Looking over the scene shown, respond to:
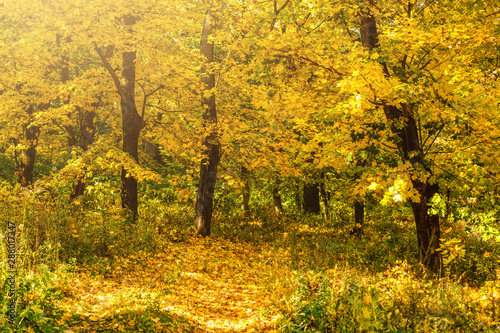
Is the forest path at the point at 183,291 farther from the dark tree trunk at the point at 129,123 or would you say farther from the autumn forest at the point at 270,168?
the dark tree trunk at the point at 129,123

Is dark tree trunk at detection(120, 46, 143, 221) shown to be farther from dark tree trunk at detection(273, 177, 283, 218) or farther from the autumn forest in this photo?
dark tree trunk at detection(273, 177, 283, 218)

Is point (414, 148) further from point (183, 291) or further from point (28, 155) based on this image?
point (28, 155)

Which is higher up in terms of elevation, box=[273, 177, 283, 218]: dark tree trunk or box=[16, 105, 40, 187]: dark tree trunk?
box=[16, 105, 40, 187]: dark tree trunk

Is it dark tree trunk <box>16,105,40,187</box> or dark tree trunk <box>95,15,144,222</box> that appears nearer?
dark tree trunk <box>95,15,144,222</box>

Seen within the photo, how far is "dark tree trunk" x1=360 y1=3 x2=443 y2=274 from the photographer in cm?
809

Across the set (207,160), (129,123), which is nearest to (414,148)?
(207,160)

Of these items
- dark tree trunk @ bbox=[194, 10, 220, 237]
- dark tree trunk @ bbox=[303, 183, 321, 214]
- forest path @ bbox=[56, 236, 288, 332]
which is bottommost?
forest path @ bbox=[56, 236, 288, 332]

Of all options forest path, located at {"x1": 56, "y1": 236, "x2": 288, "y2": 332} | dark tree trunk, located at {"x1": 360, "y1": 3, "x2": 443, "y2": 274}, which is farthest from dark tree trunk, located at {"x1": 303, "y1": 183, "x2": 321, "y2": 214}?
dark tree trunk, located at {"x1": 360, "y1": 3, "x2": 443, "y2": 274}

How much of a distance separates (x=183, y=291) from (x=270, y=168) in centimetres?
653

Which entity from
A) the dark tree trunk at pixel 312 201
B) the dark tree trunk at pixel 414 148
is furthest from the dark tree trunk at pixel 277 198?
the dark tree trunk at pixel 414 148

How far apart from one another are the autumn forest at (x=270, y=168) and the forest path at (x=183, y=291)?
0.17ft

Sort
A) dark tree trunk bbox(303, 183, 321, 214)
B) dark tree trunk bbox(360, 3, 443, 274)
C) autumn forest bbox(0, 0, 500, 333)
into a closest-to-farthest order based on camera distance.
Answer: autumn forest bbox(0, 0, 500, 333) < dark tree trunk bbox(360, 3, 443, 274) < dark tree trunk bbox(303, 183, 321, 214)

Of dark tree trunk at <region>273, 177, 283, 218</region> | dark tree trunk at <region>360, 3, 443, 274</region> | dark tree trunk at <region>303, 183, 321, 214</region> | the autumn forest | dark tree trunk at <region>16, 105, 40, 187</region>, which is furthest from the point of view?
dark tree trunk at <region>303, 183, 321, 214</region>

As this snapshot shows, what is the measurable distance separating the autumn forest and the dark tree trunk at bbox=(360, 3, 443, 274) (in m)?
0.04
